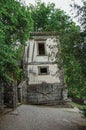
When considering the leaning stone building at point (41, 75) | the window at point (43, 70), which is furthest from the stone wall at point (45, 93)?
the window at point (43, 70)

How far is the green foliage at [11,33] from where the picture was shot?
533 inches

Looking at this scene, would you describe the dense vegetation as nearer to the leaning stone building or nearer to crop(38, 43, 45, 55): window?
the leaning stone building

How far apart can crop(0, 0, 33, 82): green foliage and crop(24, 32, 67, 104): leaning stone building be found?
4.40m

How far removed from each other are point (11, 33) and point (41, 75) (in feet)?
30.1

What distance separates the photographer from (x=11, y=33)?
18188 millimetres

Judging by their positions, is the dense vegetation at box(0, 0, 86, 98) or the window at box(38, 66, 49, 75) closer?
the dense vegetation at box(0, 0, 86, 98)

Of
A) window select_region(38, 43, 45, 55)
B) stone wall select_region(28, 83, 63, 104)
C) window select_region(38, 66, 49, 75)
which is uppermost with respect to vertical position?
window select_region(38, 43, 45, 55)

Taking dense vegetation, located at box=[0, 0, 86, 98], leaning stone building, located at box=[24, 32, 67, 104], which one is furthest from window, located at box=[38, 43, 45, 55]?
dense vegetation, located at box=[0, 0, 86, 98]

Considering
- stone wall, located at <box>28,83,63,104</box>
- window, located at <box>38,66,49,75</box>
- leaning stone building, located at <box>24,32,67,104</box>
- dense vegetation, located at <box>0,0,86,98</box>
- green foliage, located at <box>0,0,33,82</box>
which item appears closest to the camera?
dense vegetation, located at <box>0,0,86,98</box>

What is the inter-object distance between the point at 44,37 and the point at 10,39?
1021 cm

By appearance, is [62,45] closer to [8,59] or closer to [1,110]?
[8,59]

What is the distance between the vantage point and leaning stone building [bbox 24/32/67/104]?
24.1 metres

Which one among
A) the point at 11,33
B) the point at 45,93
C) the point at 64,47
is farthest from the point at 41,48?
the point at 64,47

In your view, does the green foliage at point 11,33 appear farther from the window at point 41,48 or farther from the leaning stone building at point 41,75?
the window at point 41,48
